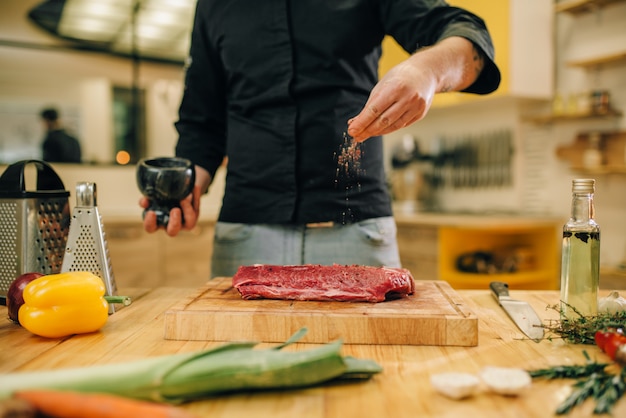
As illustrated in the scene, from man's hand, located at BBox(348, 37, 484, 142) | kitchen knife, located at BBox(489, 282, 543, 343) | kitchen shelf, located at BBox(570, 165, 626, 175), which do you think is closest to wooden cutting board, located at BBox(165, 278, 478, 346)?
kitchen knife, located at BBox(489, 282, 543, 343)

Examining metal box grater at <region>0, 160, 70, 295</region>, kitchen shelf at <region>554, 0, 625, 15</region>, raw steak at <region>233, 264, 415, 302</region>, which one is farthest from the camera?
kitchen shelf at <region>554, 0, 625, 15</region>

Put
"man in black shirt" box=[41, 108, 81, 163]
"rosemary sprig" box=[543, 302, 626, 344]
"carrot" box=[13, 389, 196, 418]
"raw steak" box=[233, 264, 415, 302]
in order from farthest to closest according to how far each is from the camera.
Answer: "man in black shirt" box=[41, 108, 81, 163]
"raw steak" box=[233, 264, 415, 302]
"rosemary sprig" box=[543, 302, 626, 344]
"carrot" box=[13, 389, 196, 418]

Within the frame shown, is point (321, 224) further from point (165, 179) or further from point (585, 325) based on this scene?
point (585, 325)

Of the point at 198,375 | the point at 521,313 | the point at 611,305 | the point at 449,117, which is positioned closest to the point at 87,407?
the point at 198,375

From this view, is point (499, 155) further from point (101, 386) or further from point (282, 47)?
point (101, 386)

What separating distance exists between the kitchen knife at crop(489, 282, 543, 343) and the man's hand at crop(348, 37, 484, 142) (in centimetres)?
49

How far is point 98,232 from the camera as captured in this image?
1296 millimetres

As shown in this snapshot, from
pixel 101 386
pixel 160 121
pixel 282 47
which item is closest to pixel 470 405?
A: pixel 101 386

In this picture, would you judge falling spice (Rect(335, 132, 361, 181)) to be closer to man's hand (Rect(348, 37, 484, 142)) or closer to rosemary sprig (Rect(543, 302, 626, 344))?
man's hand (Rect(348, 37, 484, 142))

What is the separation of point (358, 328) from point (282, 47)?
97cm

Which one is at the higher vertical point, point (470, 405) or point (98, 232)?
point (98, 232)

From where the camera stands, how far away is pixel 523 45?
11.4 feet

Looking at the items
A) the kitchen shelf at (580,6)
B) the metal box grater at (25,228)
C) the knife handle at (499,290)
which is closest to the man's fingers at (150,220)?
the metal box grater at (25,228)

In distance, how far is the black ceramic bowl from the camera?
1.43 metres
